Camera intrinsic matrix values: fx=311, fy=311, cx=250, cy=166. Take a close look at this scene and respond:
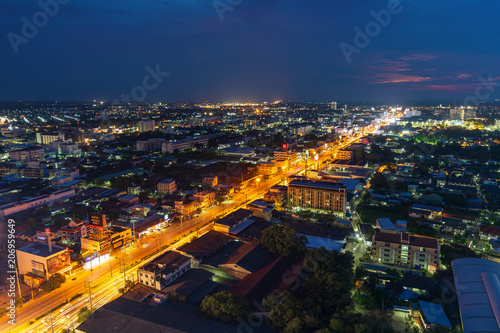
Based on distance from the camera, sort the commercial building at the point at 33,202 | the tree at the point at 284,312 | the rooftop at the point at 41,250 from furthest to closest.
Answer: the commercial building at the point at 33,202 → the rooftop at the point at 41,250 → the tree at the point at 284,312

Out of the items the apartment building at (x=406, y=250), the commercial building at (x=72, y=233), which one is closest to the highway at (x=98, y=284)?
the commercial building at (x=72, y=233)

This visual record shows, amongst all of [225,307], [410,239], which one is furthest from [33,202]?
[410,239]

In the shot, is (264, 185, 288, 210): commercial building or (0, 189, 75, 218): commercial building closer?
(0, 189, 75, 218): commercial building

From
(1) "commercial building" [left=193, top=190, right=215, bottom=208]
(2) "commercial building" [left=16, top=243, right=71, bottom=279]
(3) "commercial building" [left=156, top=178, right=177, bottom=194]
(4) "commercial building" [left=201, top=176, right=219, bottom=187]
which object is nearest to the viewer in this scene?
(2) "commercial building" [left=16, top=243, right=71, bottom=279]

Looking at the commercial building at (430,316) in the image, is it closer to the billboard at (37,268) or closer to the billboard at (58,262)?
the billboard at (58,262)

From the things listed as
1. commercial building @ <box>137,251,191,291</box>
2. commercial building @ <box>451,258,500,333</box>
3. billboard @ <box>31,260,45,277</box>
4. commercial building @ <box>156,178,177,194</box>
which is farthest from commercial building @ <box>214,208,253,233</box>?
commercial building @ <box>451,258,500,333</box>

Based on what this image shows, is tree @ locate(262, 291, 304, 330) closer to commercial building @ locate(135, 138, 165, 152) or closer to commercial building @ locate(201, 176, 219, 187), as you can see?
commercial building @ locate(201, 176, 219, 187)
